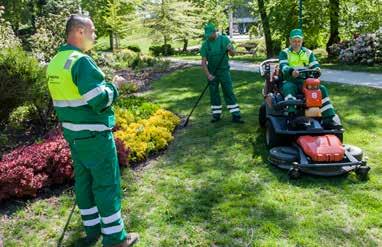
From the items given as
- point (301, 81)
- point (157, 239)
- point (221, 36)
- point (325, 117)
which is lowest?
point (157, 239)

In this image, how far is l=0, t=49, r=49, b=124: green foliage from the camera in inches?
299

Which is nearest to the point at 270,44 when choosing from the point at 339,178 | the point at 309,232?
the point at 339,178

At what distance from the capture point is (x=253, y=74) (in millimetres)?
15086

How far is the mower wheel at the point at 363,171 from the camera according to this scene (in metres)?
5.72

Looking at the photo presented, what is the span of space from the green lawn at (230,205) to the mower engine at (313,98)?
95 cm

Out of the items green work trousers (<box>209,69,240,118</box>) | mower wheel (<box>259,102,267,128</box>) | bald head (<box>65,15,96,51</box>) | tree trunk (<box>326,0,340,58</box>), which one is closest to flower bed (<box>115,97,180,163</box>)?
green work trousers (<box>209,69,240,118</box>)

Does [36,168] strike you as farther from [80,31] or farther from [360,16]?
[360,16]

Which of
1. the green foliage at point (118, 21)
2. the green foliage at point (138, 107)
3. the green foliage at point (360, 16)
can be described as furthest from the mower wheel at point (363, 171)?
the green foliage at point (118, 21)

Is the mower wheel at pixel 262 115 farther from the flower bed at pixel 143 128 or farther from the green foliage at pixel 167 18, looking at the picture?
the green foliage at pixel 167 18

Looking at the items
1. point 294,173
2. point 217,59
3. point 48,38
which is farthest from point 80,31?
point 48,38

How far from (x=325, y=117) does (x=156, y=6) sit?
18065mm

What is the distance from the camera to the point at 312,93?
6383 millimetres

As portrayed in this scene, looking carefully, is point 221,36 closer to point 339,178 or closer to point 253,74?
point 339,178

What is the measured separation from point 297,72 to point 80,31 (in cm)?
360
